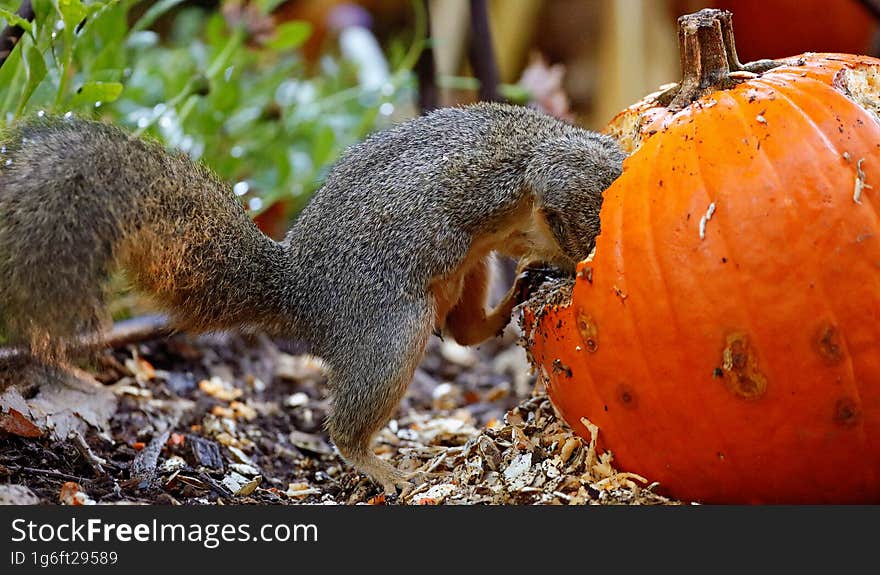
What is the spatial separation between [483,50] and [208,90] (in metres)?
1.00

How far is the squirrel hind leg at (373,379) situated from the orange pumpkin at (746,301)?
1.49 ft

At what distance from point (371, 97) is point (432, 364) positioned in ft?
3.86

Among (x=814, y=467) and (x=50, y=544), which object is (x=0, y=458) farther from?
(x=814, y=467)

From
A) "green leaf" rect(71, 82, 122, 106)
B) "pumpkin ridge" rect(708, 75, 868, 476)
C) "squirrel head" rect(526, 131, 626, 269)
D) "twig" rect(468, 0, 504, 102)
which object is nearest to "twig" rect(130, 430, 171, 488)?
"green leaf" rect(71, 82, 122, 106)

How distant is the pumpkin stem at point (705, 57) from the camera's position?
2109mm

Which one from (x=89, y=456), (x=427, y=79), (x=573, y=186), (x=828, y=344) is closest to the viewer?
(x=828, y=344)

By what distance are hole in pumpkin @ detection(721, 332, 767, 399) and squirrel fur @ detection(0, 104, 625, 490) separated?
0.56 m

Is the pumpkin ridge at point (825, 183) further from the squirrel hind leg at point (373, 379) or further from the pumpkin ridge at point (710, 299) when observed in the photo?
the squirrel hind leg at point (373, 379)

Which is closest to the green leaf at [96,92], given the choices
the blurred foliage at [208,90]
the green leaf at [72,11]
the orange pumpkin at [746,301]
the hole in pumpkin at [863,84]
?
the blurred foliage at [208,90]

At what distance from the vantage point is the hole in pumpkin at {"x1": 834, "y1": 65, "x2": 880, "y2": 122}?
203cm

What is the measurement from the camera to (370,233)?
2.40m

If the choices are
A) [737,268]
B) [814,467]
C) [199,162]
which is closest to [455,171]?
[199,162]

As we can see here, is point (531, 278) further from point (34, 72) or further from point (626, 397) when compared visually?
point (34, 72)

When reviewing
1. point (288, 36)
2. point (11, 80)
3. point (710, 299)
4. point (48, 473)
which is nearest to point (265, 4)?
point (288, 36)
